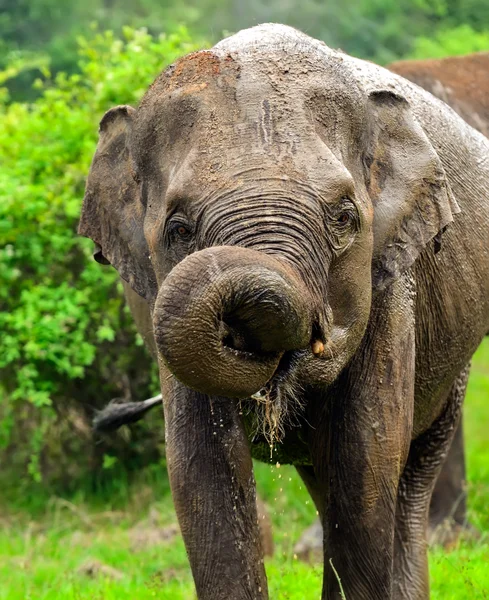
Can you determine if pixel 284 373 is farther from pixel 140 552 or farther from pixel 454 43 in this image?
pixel 454 43

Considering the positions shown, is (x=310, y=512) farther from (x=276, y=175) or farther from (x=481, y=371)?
(x=481, y=371)

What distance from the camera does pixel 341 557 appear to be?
4.59 meters

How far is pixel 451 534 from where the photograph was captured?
8.05 metres

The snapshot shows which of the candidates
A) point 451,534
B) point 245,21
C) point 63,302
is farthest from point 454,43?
point 451,534

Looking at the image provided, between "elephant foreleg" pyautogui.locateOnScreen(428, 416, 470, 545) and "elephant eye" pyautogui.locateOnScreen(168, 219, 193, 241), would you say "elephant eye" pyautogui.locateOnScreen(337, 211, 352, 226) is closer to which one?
"elephant eye" pyautogui.locateOnScreen(168, 219, 193, 241)

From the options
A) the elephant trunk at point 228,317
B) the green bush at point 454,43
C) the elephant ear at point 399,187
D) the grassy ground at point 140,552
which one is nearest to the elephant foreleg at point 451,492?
the grassy ground at point 140,552

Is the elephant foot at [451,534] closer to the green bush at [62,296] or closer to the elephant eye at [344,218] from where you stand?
the green bush at [62,296]

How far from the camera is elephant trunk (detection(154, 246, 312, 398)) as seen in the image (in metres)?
3.44

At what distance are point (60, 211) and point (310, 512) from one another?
8.85 ft

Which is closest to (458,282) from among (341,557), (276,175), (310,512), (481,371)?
(341,557)

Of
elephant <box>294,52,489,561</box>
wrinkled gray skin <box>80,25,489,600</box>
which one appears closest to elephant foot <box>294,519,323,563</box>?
elephant <box>294,52,489,561</box>

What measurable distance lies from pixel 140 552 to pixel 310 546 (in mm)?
1045

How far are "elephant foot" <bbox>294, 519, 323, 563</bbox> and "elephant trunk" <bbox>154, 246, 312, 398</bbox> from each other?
→ 15.1ft

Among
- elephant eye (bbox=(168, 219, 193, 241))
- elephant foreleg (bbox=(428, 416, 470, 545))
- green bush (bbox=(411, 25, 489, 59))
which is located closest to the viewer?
elephant eye (bbox=(168, 219, 193, 241))
